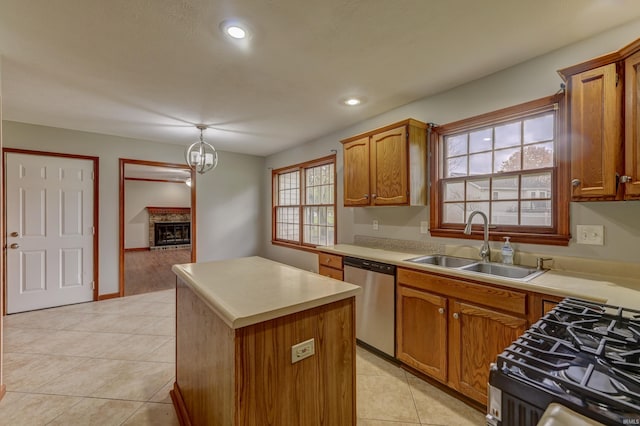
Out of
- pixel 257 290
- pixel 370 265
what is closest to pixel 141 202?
pixel 370 265

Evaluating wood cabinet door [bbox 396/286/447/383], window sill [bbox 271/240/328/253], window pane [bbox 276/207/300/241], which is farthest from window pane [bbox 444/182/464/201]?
window pane [bbox 276/207/300/241]

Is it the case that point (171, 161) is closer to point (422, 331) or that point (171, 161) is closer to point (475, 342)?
point (422, 331)

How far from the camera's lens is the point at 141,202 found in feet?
30.5

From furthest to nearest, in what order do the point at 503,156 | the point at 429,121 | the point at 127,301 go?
the point at 127,301 < the point at 429,121 < the point at 503,156

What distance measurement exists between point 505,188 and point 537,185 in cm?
22

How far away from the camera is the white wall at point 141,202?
9.12 metres

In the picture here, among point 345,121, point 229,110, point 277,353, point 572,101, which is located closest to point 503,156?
point 572,101

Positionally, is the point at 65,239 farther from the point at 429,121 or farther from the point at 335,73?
the point at 429,121

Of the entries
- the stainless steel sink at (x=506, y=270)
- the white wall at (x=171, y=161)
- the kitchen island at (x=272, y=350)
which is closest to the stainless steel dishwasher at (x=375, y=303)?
the stainless steel sink at (x=506, y=270)

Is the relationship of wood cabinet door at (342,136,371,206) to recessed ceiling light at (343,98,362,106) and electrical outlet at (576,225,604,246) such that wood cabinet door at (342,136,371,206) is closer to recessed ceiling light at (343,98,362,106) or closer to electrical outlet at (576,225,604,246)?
recessed ceiling light at (343,98,362,106)

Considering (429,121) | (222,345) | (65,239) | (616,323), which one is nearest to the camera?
(616,323)

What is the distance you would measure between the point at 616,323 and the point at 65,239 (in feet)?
17.8

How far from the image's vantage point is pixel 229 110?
314 cm

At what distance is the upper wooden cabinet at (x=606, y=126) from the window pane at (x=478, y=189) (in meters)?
0.75
